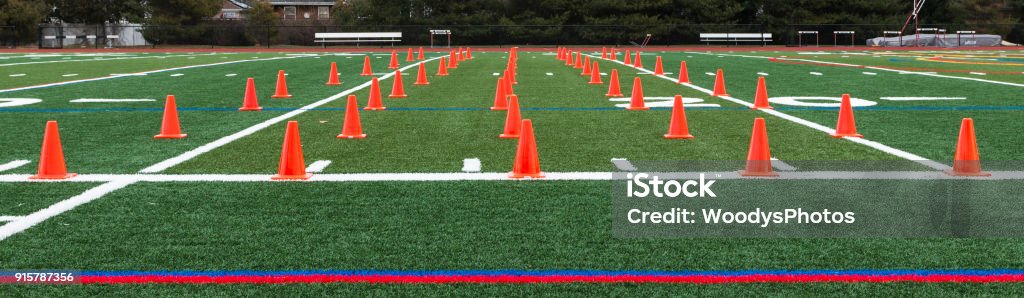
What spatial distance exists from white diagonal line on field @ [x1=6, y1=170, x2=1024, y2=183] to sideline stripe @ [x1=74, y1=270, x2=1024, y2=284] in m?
2.73

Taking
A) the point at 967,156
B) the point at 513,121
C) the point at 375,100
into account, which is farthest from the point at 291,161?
the point at 375,100

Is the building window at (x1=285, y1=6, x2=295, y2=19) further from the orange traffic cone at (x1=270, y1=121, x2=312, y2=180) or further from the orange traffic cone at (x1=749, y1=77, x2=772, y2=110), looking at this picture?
the orange traffic cone at (x1=270, y1=121, x2=312, y2=180)

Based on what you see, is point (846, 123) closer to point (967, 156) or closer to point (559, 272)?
point (967, 156)

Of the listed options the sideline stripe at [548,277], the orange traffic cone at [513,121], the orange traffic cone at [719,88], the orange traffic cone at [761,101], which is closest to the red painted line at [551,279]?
the sideline stripe at [548,277]

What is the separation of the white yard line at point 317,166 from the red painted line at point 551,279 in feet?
A: 11.1

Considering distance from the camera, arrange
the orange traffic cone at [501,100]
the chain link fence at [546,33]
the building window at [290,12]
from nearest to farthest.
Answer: the orange traffic cone at [501,100] → the chain link fence at [546,33] → the building window at [290,12]

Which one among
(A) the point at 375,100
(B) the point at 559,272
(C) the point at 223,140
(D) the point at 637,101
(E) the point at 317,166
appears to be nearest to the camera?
(B) the point at 559,272

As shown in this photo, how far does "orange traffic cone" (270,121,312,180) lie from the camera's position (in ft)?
24.3

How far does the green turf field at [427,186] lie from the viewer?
4801mm

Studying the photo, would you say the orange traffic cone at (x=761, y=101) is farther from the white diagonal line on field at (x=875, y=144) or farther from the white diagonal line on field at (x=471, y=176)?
the white diagonal line on field at (x=471, y=176)

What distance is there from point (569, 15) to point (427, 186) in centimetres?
6189

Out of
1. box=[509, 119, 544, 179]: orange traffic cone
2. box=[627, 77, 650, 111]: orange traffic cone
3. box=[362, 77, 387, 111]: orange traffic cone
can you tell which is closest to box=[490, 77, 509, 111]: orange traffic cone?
box=[362, 77, 387, 111]: orange traffic cone

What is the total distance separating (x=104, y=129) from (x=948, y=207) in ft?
27.1

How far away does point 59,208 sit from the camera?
6199 millimetres
